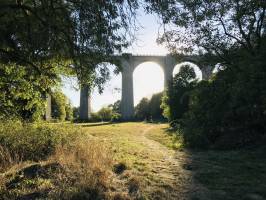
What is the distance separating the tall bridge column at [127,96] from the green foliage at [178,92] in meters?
23.9

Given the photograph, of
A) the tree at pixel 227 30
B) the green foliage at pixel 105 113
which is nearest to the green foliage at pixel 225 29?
the tree at pixel 227 30

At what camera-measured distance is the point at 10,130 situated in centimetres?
1164

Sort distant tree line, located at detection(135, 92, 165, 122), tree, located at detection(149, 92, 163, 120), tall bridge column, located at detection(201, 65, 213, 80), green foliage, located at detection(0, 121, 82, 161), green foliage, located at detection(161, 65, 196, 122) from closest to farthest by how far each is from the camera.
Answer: green foliage, located at detection(0, 121, 82, 161)
tall bridge column, located at detection(201, 65, 213, 80)
green foliage, located at detection(161, 65, 196, 122)
distant tree line, located at detection(135, 92, 165, 122)
tree, located at detection(149, 92, 163, 120)

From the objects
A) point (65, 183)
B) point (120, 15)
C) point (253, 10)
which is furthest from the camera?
point (253, 10)

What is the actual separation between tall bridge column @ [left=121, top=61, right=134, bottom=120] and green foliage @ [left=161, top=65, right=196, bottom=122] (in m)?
23.9

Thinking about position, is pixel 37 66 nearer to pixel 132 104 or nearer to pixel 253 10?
pixel 253 10

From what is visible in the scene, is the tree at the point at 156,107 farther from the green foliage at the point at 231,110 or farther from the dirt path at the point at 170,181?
the dirt path at the point at 170,181

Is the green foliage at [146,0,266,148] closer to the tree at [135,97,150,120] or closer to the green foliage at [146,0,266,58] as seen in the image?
the green foliage at [146,0,266,58]

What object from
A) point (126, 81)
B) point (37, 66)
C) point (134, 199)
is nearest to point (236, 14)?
point (37, 66)

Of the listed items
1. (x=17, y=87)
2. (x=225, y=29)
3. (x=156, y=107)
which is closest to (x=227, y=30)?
(x=225, y=29)

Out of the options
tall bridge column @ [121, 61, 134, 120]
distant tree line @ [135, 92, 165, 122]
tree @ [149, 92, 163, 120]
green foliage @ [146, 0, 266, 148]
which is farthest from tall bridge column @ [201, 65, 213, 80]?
tall bridge column @ [121, 61, 134, 120]

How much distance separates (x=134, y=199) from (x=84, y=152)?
306cm

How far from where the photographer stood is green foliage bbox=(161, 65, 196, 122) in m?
30.4

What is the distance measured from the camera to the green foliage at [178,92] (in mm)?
30422
